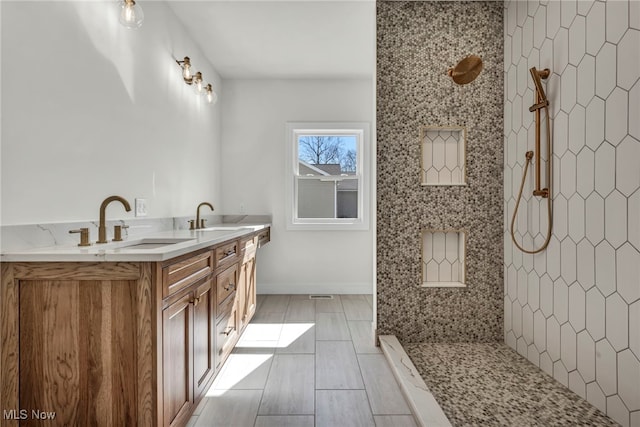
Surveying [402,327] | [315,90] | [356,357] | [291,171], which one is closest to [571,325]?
[402,327]

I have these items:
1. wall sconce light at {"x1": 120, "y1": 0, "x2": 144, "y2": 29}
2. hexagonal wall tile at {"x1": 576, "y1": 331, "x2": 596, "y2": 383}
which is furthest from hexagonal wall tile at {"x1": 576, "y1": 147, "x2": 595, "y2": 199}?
wall sconce light at {"x1": 120, "y1": 0, "x2": 144, "y2": 29}

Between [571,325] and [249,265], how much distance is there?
2328 mm

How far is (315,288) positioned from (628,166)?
10.9ft

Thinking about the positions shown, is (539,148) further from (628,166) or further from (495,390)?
(495,390)

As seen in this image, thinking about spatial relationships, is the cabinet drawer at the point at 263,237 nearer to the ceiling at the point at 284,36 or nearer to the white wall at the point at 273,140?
the white wall at the point at 273,140

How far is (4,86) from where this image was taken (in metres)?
1.41

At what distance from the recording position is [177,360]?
160 centimetres

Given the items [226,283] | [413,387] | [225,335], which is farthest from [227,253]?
[413,387]

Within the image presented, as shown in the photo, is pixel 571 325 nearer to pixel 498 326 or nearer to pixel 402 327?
pixel 498 326

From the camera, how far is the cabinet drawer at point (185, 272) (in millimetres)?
1477

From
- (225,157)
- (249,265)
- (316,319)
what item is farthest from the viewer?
(225,157)

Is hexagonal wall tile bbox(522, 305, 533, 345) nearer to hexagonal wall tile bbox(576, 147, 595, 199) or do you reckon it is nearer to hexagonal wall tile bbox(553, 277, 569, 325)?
hexagonal wall tile bbox(553, 277, 569, 325)

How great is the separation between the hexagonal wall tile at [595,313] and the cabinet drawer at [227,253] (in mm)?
2001

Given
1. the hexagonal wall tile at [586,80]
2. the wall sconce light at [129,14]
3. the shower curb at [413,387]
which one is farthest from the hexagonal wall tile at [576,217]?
the wall sconce light at [129,14]
